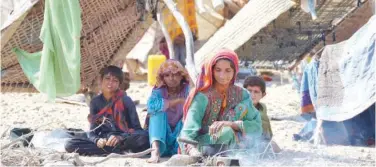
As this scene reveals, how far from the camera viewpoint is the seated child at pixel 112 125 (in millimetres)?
5992

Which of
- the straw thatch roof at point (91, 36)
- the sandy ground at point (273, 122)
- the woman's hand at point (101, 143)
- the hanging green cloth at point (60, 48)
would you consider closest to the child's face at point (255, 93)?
the sandy ground at point (273, 122)

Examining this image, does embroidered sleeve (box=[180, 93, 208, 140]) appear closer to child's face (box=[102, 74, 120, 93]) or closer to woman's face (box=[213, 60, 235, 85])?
woman's face (box=[213, 60, 235, 85])

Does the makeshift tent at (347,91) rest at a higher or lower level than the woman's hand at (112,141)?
higher

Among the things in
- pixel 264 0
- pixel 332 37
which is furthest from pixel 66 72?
pixel 332 37

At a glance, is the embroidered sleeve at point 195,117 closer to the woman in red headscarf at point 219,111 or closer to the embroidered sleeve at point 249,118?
the woman in red headscarf at point 219,111

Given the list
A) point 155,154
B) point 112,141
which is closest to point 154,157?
point 155,154

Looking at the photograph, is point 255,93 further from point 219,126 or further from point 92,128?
point 92,128

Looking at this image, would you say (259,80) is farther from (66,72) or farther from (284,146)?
(66,72)

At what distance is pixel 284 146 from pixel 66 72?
1.90m

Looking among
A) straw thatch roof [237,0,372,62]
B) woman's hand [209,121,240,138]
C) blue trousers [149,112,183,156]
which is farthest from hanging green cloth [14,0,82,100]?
straw thatch roof [237,0,372,62]

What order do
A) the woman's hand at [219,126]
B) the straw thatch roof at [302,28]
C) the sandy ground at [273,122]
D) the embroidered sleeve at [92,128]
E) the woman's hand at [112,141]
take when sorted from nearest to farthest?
1. the woman's hand at [219,126]
2. the sandy ground at [273,122]
3. the woman's hand at [112,141]
4. the embroidered sleeve at [92,128]
5. the straw thatch roof at [302,28]

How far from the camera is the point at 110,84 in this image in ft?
20.2

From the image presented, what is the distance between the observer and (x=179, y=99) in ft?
19.8

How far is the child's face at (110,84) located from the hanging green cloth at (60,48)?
52cm
